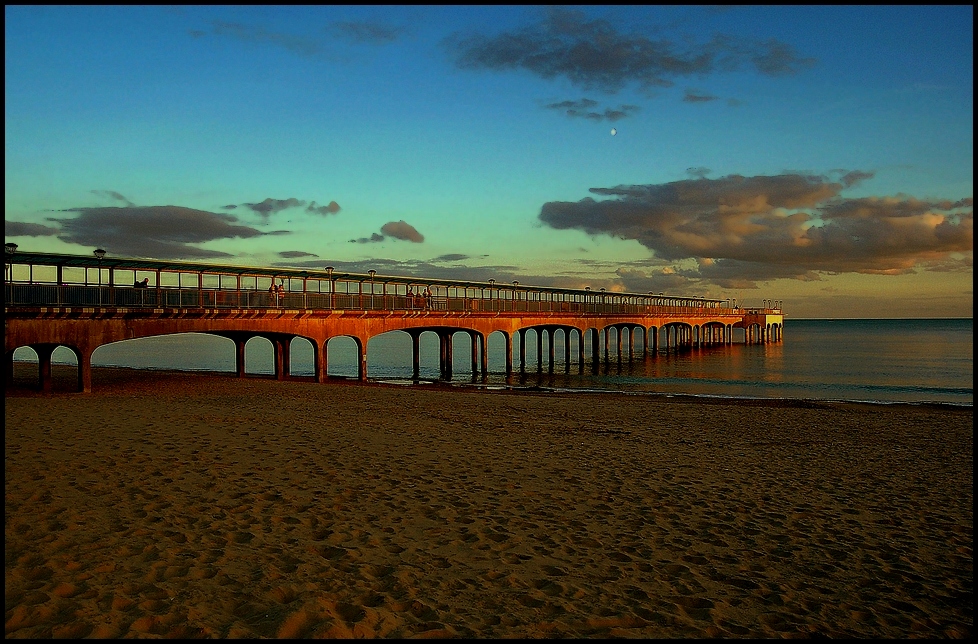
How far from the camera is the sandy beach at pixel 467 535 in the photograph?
5.59 m

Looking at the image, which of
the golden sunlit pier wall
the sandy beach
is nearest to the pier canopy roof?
the golden sunlit pier wall

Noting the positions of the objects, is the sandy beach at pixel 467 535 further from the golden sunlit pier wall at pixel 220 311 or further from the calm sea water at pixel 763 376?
the calm sea water at pixel 763 376

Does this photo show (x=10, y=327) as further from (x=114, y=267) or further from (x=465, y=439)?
(x=465, y=439)

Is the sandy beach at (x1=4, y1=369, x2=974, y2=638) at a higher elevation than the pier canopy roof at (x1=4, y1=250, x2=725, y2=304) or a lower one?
lower

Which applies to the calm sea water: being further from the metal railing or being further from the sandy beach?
the sandy beach

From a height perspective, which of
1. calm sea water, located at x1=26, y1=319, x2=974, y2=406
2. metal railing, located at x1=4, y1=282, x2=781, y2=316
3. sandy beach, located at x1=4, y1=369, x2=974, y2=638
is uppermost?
metal railing, located at x1=4, y1=282, x2=781, y2=316

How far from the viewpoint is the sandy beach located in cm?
559

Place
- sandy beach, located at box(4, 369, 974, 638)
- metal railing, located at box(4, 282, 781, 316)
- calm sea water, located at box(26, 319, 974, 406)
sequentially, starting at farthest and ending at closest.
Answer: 1. calm sea water, located at box(26, 319, 974, 406)
2. metal railing, located at box(4, 282, 781, 316)
3. sandy beach, located at box(4, 369, 974, 638)

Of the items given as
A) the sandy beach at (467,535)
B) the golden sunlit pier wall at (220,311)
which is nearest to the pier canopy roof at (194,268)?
the golden sunlit pier wall at (220,311)

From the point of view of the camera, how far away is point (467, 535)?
25.1 feet

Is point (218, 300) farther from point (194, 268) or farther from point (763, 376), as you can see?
point (763, 376)

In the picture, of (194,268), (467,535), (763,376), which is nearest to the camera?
(467,535)

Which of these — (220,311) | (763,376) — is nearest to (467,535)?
(220,311)

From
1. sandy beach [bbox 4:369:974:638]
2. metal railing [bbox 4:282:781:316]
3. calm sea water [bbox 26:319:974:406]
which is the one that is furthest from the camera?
calm sea water [bbox 26:319:974:406]
